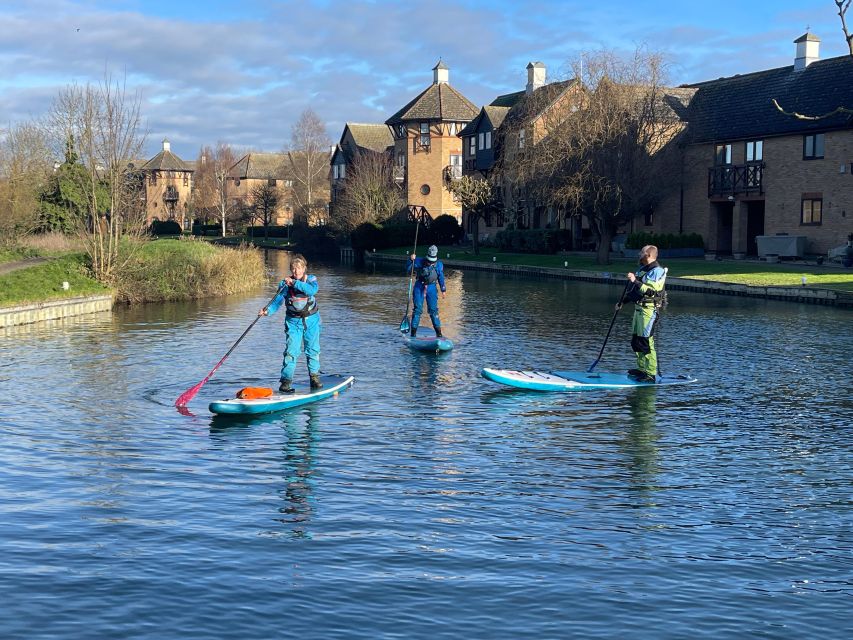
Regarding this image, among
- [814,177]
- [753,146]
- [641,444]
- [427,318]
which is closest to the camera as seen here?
[641,444]

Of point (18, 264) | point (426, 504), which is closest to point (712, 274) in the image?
point (18, 264)

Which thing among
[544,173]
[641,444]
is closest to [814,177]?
[544,173]

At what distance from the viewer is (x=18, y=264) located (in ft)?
125

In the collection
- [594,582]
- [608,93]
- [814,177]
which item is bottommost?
[594,582]

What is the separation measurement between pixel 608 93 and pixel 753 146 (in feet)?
29.6

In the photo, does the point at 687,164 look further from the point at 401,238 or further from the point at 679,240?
the point at 401,238

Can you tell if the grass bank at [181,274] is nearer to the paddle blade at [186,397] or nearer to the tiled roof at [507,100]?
the paddle blade at [186,397]

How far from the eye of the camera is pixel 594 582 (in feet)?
27.5

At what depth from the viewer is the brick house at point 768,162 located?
4766 cm

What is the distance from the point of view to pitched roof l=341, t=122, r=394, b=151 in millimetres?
101625

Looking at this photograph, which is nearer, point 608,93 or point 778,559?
point 778,559

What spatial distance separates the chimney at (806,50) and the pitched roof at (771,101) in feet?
1.50

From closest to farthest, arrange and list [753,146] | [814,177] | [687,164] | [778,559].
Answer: [778,559] < [814,177] < [753,146] < [687,164]

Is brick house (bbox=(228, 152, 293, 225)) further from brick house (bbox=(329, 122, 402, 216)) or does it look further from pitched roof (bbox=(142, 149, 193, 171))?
brick house (bbox=(329, 122, 402, 216))
